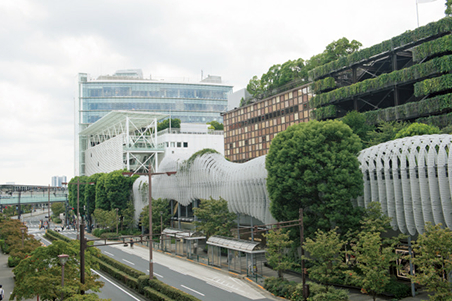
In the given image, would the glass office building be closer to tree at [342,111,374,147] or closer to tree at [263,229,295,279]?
tree at [342,111,374,147]

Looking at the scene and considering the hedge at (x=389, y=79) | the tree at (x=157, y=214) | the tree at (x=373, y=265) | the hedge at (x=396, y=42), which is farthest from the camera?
the tree at (x=157, y=214)

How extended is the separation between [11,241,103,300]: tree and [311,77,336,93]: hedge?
54.4 meters

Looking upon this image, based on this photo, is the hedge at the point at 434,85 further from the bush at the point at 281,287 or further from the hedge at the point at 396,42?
the bush at the point at 281,287

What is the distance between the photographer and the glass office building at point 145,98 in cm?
16338

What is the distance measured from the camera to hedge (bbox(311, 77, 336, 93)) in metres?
70.6

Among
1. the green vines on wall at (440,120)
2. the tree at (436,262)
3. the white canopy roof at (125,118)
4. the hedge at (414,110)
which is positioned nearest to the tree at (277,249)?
the tree at (436,262)

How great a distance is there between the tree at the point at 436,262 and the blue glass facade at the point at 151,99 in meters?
147

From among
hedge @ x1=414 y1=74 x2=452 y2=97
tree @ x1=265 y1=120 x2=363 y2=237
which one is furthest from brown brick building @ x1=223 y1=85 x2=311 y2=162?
tree @ x1=265 y1=120 x2=363 y2=237

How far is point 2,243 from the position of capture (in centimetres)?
6538

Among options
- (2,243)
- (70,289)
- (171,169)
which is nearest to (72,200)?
(2,243)

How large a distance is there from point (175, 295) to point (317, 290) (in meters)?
10.2

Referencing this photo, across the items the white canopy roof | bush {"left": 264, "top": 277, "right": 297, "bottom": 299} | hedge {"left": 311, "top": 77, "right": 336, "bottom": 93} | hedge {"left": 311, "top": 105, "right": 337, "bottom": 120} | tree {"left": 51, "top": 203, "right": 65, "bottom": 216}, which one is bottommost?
bush {"left": 264, "top": 277, "right": 297, "bottom": 299}

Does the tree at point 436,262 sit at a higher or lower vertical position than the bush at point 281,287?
higher

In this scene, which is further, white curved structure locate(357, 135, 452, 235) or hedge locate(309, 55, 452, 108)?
hedge locate(309, 55, 452, 108)
